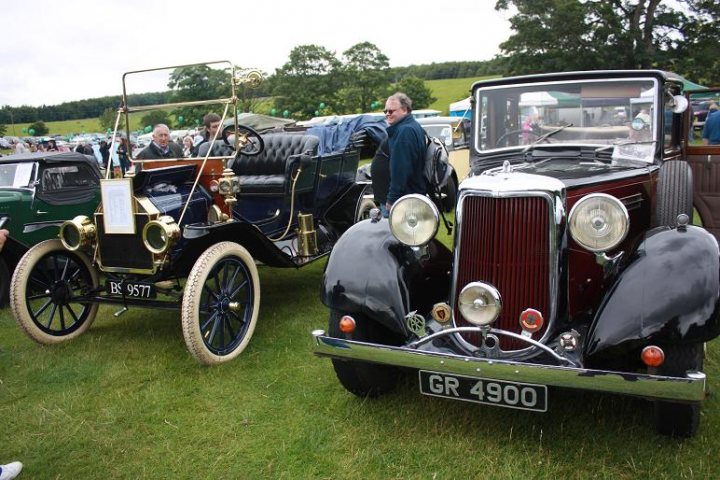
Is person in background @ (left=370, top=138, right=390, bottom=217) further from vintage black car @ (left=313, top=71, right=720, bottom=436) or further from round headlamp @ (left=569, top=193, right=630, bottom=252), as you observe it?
round headlamp @ (left=569, top=193, right=630, bottom=252)

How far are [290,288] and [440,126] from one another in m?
11.2

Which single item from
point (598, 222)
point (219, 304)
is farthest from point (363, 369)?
point (598, 222)

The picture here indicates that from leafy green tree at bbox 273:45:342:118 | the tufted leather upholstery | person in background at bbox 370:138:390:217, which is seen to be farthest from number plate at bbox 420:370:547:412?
leafy green tree at bbox 273:45:342:118

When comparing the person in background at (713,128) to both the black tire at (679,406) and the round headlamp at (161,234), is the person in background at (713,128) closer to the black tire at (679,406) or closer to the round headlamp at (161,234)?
the black tire at (679,406)

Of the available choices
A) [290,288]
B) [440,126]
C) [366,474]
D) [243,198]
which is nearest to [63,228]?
[243,198]

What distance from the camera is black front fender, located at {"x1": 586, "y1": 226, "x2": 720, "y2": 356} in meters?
2.39

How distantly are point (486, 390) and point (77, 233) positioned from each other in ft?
11.0

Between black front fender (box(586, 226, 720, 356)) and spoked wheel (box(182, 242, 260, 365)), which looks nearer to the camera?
black front fender (box(586, 226, 720, 356))

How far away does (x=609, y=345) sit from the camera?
2.47 m

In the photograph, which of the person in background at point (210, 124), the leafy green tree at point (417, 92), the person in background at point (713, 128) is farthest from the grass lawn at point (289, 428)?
the leafy green tree at point (417, 92)

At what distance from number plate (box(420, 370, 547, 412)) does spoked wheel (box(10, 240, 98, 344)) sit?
3.16m

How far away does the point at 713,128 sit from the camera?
8.68 m

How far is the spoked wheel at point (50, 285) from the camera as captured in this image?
4.36 m

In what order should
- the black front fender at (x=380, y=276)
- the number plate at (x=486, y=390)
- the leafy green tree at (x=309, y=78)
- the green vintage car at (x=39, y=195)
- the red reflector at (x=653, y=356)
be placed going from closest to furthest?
the red reflector at (x=653, y=356) → the number plate at (x=486, y=390) → the black front fender at (x=380, y=276) → the green vintage car at (x=39, y=195) → the leafy green tree at (x=309, y=78)
